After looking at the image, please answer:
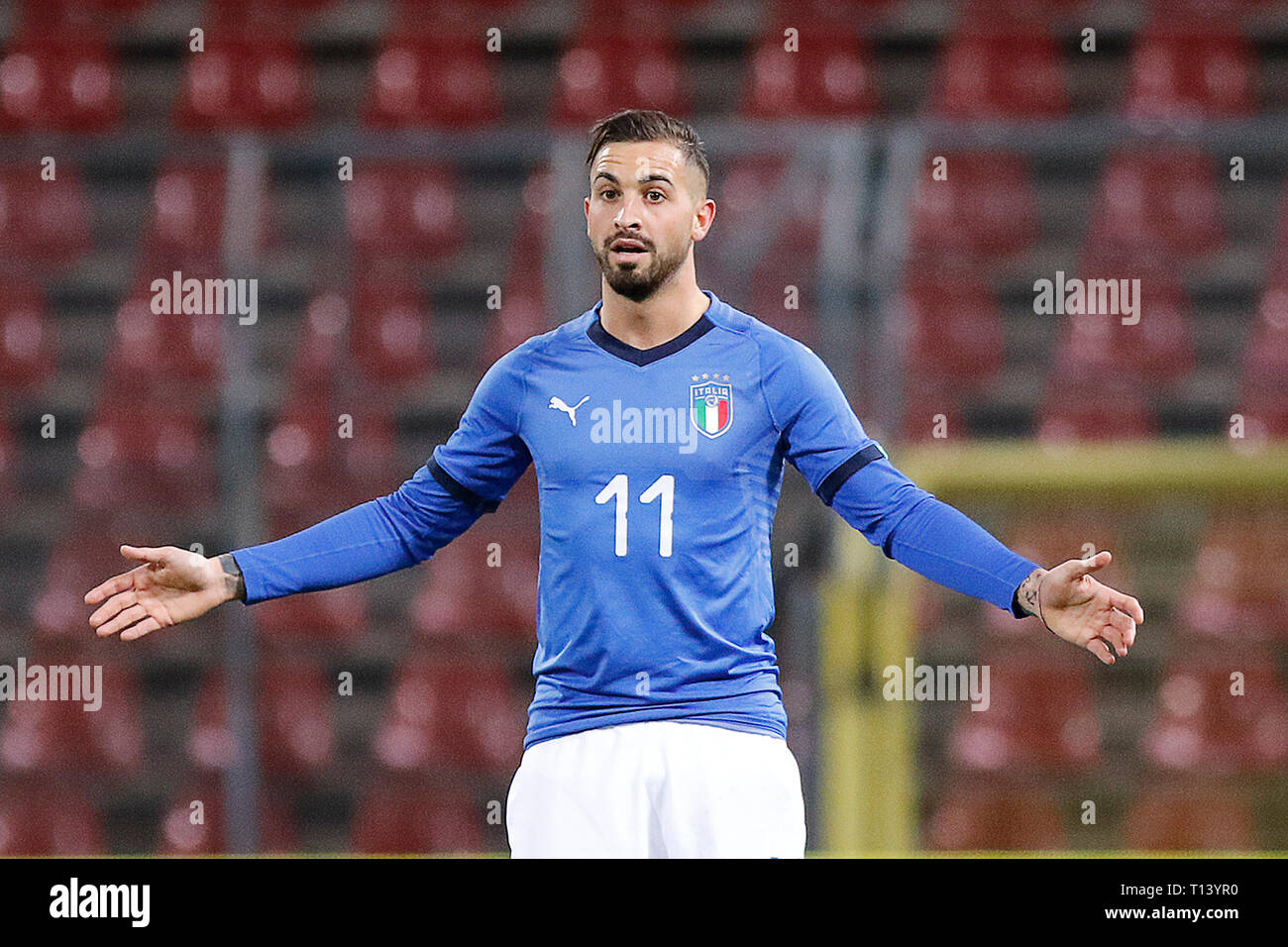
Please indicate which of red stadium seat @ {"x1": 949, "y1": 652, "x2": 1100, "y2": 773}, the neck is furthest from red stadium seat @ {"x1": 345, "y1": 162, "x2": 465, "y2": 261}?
the neck

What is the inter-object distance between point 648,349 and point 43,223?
3543 mm

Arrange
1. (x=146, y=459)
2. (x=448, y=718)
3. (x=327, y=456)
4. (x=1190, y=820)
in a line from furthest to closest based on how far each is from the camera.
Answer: (x=448, y=718) → (x=146, y=459) → (x=327, y=456) → (x=1190, y=820)

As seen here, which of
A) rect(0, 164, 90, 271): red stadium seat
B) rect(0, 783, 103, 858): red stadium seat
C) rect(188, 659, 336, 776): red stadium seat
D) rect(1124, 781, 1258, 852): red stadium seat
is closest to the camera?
rect(188, 659, 336, 776): red stadium seat

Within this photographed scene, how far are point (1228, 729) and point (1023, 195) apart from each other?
1.80 meters

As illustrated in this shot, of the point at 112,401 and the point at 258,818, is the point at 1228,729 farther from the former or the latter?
the point at 112,401

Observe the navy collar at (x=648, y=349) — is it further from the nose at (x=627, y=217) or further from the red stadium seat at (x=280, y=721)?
the red stadium seat at (x=280, y=721)

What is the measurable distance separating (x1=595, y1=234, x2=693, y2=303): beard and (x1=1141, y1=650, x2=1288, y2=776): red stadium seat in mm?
2408

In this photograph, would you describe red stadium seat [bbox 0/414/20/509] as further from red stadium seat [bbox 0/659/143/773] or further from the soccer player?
the soccer player

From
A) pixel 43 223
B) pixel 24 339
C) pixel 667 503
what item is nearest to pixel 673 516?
pixel 667 503

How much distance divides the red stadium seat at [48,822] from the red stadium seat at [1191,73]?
4134mm

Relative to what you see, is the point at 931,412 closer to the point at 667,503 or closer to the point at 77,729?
the point at 667,503

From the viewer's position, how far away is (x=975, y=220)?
18.2ft

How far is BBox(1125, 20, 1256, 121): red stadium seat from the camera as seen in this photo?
20.3ft

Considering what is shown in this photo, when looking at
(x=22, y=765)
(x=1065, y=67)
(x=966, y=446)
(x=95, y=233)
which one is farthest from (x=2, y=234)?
(x=1065, y=67)
